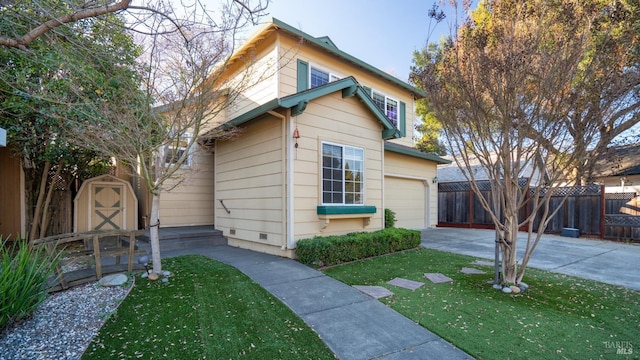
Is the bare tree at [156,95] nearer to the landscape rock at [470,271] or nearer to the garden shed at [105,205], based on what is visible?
the garden shed at [105,205]

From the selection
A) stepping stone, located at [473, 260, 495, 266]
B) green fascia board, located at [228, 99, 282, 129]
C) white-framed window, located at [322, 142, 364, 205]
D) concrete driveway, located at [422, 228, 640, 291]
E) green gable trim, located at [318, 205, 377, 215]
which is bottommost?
concrete driveway, located at [422, 228, 640, 291]

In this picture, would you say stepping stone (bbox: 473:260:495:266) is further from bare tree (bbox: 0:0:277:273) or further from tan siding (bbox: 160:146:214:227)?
tan siding (bbox: 160:146:214:227)

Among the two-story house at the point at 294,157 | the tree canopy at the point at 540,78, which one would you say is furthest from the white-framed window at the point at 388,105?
the tree canopy at the point at 540,78

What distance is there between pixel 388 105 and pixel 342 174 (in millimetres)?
5977

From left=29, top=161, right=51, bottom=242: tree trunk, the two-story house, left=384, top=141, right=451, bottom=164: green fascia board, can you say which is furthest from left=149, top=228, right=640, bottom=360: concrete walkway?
left=384, top=141, right=451, bottom=164: green fascia board

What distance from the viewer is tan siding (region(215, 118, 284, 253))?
695 cm

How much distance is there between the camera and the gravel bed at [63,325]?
2.99 m

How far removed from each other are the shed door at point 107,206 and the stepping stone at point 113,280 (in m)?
4.47

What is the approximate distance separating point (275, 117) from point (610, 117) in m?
5.90

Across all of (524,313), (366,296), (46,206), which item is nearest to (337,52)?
(366,296)

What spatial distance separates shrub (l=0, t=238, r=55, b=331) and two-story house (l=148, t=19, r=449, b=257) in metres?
4.03

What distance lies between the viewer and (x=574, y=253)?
311 inches

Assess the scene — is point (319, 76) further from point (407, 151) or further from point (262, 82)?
point (407, 151)

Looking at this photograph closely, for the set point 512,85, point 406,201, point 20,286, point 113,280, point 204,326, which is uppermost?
point 512,85
